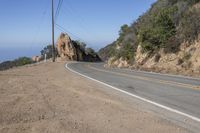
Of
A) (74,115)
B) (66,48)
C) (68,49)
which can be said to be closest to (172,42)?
(74,115)

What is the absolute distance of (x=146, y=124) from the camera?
8.66 metres

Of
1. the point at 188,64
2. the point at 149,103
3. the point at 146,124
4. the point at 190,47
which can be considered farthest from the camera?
the point at 190,47

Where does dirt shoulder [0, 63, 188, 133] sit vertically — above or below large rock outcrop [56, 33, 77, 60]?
below

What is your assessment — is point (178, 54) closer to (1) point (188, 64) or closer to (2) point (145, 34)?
(1) point (188, 64)

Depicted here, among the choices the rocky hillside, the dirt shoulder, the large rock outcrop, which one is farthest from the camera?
the large rock outcrop

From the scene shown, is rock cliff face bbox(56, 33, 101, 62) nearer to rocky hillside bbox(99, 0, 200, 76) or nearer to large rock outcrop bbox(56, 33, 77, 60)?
large rock outcrop bbox(56, 33, 77, 60)

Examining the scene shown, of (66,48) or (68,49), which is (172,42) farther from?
(66,48)

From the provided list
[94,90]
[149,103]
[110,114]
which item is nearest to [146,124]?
[110,114]

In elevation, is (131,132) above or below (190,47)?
below

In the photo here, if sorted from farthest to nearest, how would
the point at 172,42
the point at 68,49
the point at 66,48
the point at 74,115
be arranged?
1. the point at 66,48
2. the point at 68,49
3. the point at 172,42
4. the point at 74,115

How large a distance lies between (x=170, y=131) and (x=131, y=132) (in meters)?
0.88

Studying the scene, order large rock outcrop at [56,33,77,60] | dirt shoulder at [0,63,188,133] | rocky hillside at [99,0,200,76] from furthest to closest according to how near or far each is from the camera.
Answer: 1. large rock outcrop at [56,33,77,60]
2. rocky hillside at [99,0,200,76]
3. dirt shoulder at [0,63,188,133]

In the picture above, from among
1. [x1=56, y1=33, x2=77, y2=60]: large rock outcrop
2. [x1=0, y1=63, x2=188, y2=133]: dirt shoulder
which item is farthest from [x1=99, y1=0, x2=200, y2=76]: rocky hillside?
[x1=56, y1=33, x2=77, y2=60]: large rock outcrop

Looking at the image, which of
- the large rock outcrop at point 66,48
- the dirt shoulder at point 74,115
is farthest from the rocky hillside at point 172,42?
the large rock outcrop at point 66,48
